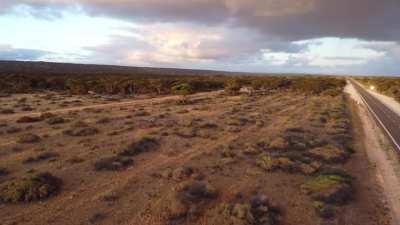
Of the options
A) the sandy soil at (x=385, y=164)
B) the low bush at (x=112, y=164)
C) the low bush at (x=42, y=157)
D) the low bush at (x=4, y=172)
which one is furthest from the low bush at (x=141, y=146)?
the sandy soil at (x=385, y=164)

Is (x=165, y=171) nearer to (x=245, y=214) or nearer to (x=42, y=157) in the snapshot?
(x=245, y=214)

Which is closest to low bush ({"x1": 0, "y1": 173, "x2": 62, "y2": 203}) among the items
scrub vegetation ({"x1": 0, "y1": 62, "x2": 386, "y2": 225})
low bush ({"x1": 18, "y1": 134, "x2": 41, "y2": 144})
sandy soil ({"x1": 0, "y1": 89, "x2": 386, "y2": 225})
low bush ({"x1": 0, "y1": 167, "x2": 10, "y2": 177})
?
scrub vegetation ({"x1": 0, "y1": 62, "x2": 386, "y2": 225})

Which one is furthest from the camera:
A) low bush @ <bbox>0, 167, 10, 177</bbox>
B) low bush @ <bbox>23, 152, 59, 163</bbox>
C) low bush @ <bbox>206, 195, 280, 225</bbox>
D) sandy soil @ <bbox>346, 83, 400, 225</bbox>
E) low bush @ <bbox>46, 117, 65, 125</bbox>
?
low bush @ <bbox>46, 117, 65, 125</bbox>

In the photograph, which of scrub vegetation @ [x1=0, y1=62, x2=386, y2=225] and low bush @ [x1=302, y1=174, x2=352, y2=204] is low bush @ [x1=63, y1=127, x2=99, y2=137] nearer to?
scrub vegetation @ [x1=0, y1=62, x2=386, y2=225]

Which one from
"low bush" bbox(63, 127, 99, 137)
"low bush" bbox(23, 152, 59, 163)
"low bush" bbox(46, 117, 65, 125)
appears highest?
"low bush" bbox(23, 152, 59, 163)

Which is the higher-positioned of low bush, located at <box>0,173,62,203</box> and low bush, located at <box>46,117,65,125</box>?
low bush, located at <box>0,173,62,203</box>

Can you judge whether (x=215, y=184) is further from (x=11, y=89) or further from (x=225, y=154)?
(x=11, y=89)

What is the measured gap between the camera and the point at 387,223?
10.2 meters

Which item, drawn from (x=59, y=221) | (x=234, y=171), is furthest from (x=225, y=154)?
(x=59, y=221)

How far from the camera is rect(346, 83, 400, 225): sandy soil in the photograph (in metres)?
12.0

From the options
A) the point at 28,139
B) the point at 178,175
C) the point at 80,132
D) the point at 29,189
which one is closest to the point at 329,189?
the point at 178,175

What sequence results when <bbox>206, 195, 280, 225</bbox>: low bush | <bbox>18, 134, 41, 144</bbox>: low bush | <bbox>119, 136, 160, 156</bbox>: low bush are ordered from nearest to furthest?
<bbox>206, 195, 280, 225</bbox>: low bush → <bbox>119, 136, 160, 156</bbox>: low bush → <bbox>18, 134, 41, 144</bbox>: low bush

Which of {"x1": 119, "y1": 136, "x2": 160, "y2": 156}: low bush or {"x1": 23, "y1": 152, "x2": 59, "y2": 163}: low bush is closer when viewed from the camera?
{"x1": 23, "y1": 152, "x2": 59, "y2": 163}: low bush

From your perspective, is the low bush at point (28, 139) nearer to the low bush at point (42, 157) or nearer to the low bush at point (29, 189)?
the low bush at point (42, 157)
